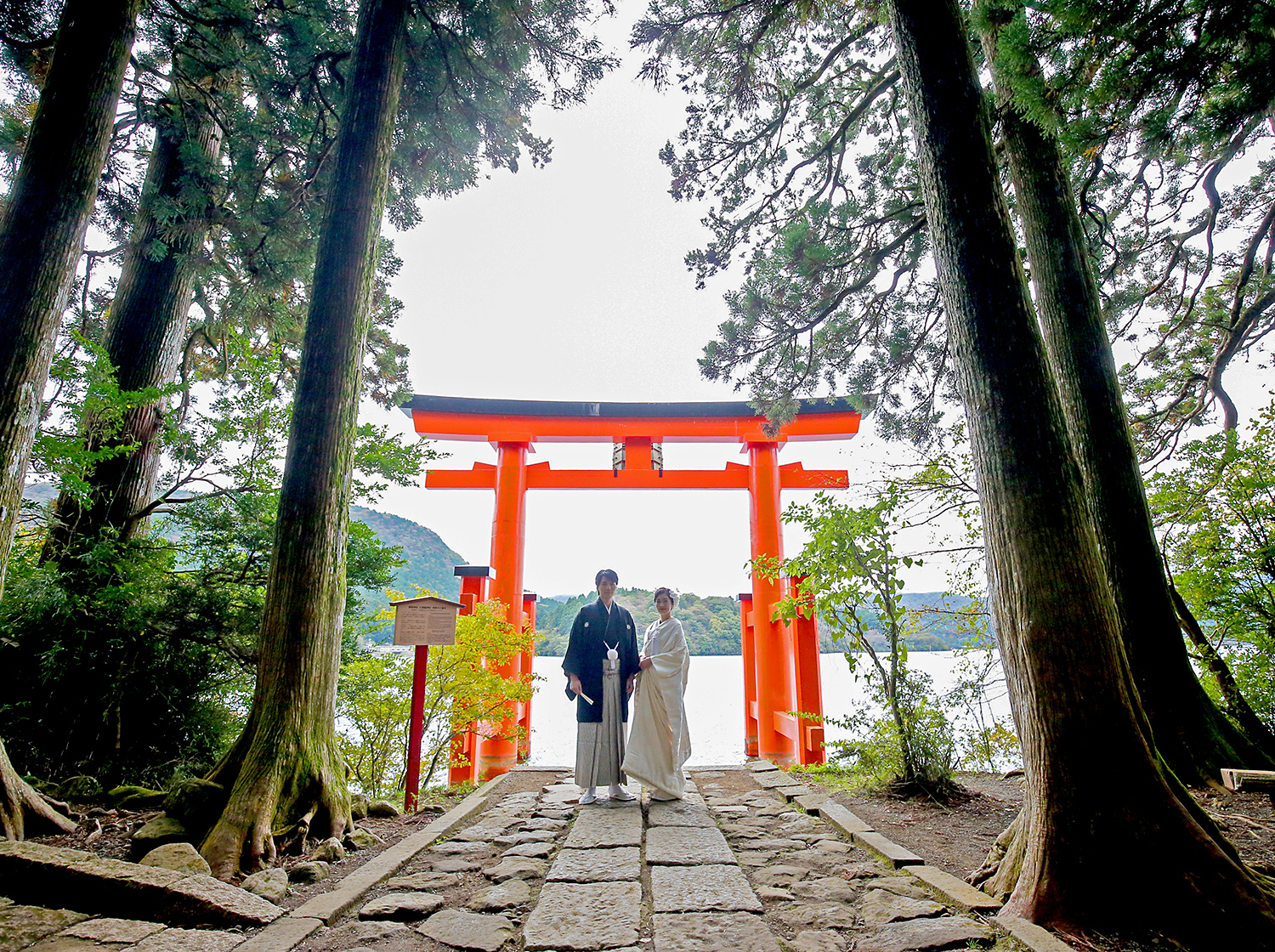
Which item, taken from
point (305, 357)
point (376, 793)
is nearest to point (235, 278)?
point (305, 357)

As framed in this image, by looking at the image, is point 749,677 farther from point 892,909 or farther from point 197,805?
point 197,805

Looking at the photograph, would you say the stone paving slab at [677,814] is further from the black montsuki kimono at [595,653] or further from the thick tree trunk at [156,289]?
the thick tree trunk at [156,289]

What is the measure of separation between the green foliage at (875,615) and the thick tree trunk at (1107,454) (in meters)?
1.19

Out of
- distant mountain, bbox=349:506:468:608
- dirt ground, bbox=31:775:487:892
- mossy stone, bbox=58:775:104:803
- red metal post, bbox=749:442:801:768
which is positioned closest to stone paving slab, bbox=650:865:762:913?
dirt ground, bbox=31:775:487:892

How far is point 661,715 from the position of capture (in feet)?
14.9

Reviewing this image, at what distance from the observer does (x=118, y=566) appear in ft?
12.8

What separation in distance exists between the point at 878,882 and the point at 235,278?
6.75 metres

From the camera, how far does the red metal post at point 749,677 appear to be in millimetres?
8609

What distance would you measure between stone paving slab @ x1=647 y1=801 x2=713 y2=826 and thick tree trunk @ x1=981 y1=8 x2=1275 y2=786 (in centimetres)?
259

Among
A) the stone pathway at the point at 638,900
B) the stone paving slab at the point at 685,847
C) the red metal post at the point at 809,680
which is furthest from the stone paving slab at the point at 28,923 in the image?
the red metal post at the point at 809,680

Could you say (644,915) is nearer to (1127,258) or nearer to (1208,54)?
(1208,54)

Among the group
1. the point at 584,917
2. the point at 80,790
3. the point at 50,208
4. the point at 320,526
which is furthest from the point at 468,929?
the point at 50,208

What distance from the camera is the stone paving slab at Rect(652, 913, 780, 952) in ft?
6.37

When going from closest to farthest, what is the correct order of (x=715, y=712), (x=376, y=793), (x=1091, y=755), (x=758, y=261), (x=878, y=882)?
(x=1091, y=755)
(x=878, y=882)
(x=376, y=793)
(x=758, y=261)
(x=715, y=712)
